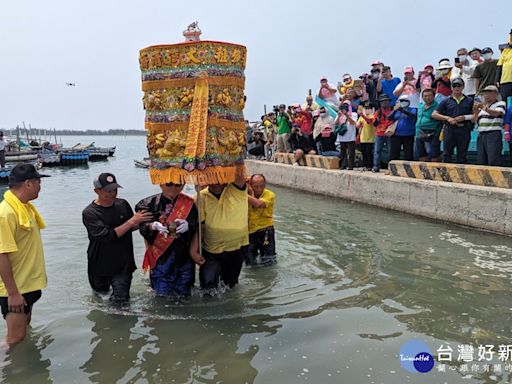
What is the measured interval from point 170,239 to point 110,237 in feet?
2.02

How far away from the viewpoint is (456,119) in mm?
9883

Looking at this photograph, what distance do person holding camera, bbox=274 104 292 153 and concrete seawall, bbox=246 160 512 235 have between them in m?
3.58

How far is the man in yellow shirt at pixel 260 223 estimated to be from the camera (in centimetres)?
653

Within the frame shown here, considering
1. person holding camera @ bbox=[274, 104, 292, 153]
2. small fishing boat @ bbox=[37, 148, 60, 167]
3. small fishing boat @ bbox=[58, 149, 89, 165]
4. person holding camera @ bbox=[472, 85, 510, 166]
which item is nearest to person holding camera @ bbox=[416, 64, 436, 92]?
person holding camera @ bbox=[472, 85, 510, 166]

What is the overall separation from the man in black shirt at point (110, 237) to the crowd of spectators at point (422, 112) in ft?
23.6

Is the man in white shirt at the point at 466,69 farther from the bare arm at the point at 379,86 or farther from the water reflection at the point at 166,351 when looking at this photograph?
the water reflection at the point at 166,351

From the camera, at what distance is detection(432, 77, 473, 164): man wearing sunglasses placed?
9.91 metres

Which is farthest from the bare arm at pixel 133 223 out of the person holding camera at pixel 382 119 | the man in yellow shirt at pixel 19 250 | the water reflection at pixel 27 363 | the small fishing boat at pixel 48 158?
the small fishing boat at pixel 48 158

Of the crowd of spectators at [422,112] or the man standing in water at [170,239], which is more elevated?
the crowd of spectators at [422,112]

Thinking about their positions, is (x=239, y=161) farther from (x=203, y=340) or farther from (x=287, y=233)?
(x=287, y=233)

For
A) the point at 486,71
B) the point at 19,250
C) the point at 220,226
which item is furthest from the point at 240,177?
the point at 486,71

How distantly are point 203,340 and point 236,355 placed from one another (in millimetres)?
444

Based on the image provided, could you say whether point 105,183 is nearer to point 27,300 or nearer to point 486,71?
point 27,300

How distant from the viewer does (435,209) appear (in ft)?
32.0
